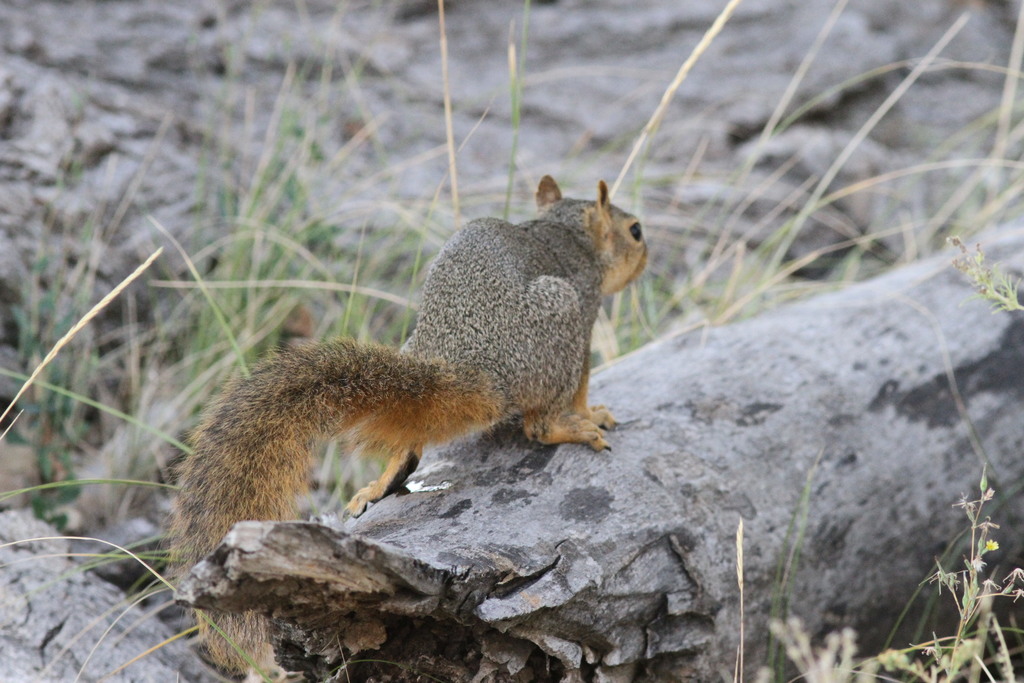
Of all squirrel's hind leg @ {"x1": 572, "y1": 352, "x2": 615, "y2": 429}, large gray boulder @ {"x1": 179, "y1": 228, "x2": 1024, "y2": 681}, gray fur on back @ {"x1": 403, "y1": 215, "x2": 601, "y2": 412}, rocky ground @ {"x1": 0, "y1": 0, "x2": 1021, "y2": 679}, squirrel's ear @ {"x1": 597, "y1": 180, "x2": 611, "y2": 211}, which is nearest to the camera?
large gray boulder @ {"x1": 179, "y1": 228, "x2": 1024, "y2": 681}

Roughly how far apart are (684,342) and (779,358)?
24 cm

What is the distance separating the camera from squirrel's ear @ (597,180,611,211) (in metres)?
2.03

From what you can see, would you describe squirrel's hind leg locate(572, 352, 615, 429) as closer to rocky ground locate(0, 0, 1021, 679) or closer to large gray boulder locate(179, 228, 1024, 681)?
large gray boulder locate(179, 228, 1024, 681)

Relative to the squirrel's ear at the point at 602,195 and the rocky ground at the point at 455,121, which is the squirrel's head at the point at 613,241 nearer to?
the squirrel's ear at the point at 602,195

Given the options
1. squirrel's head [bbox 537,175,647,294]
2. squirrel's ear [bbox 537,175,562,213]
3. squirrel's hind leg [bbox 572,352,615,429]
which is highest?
squirrel's ear [bbox 537,175,562,213]

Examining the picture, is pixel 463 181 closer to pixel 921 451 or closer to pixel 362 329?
pixel 362 329

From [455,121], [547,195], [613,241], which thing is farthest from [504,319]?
[455,121]

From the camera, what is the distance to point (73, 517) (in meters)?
2.25

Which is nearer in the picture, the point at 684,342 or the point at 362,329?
the point at 684,342

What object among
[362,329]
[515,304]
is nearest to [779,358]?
[515,304]

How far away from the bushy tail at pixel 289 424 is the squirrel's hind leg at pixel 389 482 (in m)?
0.08

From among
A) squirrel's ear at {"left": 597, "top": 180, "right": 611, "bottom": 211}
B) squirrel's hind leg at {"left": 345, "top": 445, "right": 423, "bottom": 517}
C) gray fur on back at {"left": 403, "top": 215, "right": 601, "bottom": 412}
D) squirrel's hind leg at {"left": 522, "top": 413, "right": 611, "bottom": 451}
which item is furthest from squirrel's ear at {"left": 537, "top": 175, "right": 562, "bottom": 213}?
squirrel's hind leg at {"left": 345, "top": 445, "right": 423, "bottom": 517}

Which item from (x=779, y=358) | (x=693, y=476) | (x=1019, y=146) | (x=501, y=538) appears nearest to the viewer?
(x=501, y=538)

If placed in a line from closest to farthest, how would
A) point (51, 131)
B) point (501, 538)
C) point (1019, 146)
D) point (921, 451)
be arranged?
1. point (501, 538)
2. point (921, 451)
3. point (51, 131)
4. point (1019, 146)
